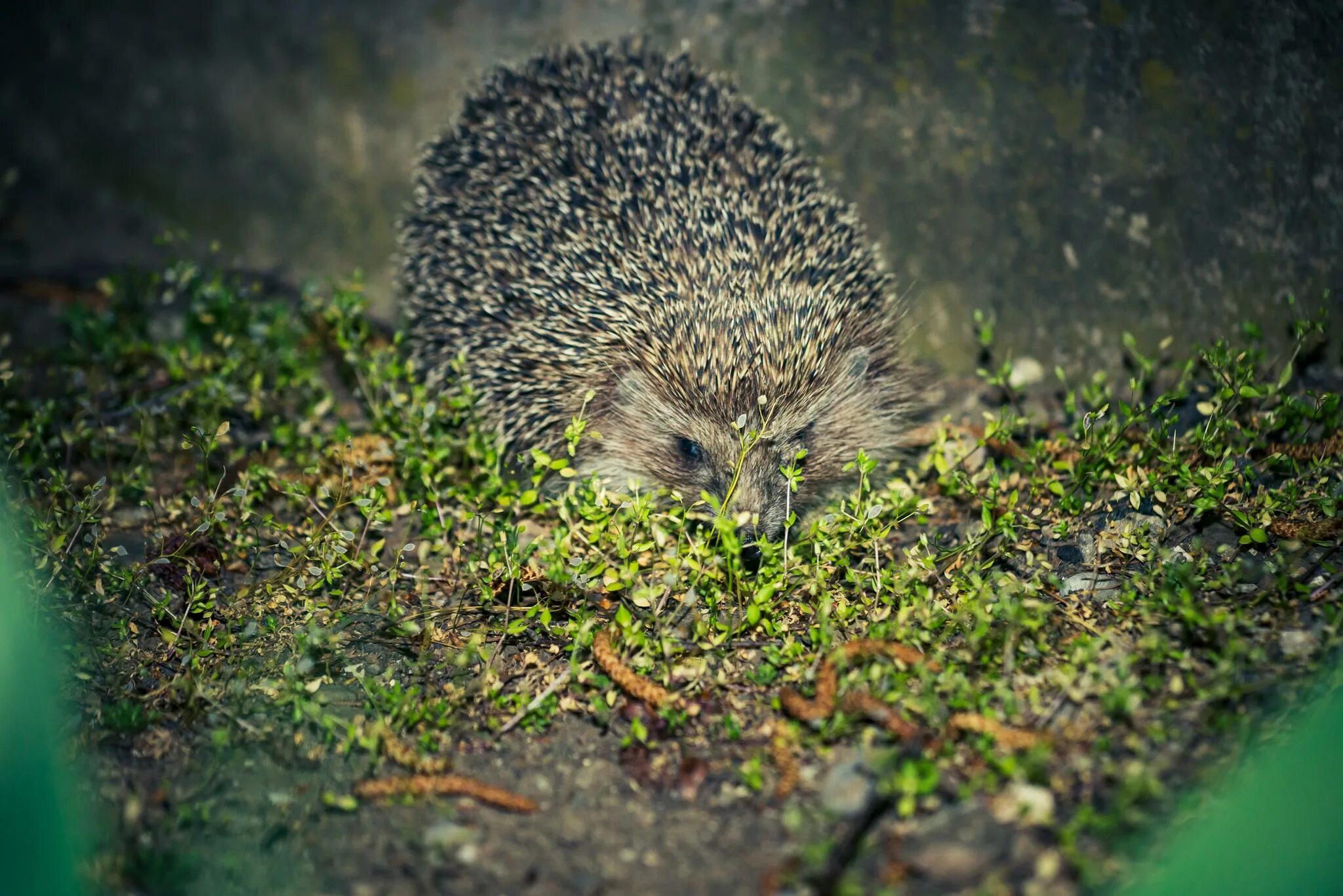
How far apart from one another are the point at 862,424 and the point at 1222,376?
4.79 ft

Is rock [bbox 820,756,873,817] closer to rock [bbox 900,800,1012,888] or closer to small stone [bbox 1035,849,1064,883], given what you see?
rock [bbox 900,800,1012,888]

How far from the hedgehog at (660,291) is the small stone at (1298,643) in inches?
65.7

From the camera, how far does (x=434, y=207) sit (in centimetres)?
489

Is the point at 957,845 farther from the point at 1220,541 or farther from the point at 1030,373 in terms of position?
the point at 1030,373

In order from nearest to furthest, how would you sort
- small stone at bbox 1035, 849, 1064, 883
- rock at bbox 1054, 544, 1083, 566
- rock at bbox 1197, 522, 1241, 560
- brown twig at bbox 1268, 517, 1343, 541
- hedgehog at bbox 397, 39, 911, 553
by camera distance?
small stone at bbox 1035, 849, 1064, 883, brown twig at bbox 1268, 517, 1343, 541, rock at bbox 1197, 522, 1241, 560, rock at bbox 1054, 544, 1083, 566, hedgehog at bbox 397, 39, 911, 553

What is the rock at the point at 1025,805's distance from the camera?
250cm

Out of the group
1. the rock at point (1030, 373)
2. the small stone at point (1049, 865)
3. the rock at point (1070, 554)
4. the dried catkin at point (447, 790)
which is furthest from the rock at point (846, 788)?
the rock at point (1030, 373)

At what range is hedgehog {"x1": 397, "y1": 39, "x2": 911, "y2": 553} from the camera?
4.04 m

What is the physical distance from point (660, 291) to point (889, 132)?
5.82ft

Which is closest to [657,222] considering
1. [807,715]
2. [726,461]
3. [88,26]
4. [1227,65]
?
[726,461]

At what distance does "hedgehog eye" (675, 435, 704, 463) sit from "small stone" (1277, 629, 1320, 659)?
2185 mm

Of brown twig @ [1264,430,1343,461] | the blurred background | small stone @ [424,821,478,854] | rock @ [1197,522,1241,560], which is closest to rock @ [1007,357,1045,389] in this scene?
the blurred background

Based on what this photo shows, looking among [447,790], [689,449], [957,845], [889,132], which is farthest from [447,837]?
[889,132]

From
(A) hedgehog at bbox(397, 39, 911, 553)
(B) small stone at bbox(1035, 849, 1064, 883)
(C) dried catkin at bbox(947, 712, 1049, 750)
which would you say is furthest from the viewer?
(A) hedgehog at bbox(397, 39, 911, 553)
